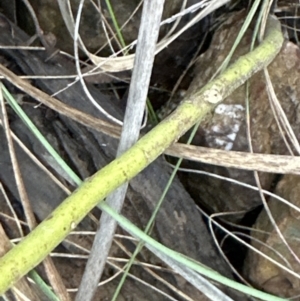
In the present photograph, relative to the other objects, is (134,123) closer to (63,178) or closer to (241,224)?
(63,178)

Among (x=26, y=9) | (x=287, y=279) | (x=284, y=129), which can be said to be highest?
(x=26, y=9)

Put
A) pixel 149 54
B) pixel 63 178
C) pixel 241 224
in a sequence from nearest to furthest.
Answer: pixel 149 54, pixel 63 178, pixel 241 224

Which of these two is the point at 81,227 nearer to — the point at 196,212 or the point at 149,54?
the point at 196,212

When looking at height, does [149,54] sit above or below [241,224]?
above

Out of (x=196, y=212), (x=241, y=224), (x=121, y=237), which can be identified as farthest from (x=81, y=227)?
(x=241, y=224)

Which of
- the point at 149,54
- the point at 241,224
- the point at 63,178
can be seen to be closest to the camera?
the point at 149,54

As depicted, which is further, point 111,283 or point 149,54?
point 111,283
